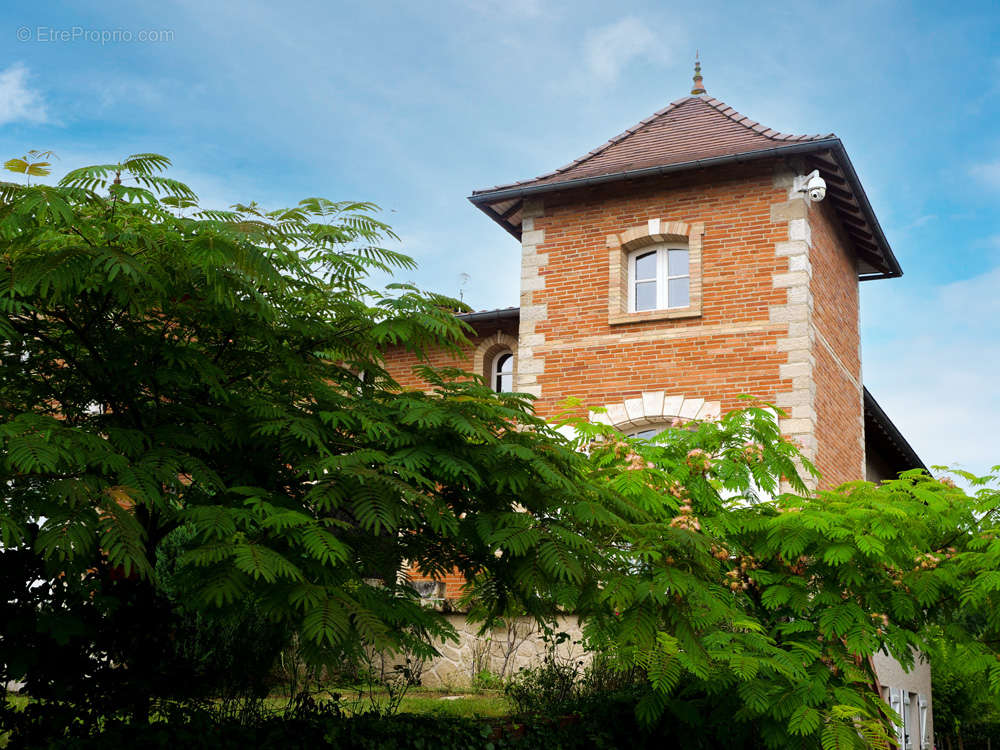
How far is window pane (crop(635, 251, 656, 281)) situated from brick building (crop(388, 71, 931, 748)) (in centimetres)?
2

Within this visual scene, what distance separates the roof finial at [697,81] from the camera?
1796 cm

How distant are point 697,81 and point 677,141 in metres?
2.43

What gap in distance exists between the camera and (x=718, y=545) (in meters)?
8.20

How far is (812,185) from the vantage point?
1422 centimetres

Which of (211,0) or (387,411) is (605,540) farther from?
(211,0)

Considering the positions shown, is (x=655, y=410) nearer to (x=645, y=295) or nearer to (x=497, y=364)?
(x=645, y=295)

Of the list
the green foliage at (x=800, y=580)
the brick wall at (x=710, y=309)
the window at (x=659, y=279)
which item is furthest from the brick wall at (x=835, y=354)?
the green foliage at (x=800, y=580)

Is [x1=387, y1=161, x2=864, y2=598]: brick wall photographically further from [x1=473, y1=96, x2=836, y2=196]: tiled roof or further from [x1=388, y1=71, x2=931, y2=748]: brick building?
[x1=473, y1=96, x2=836, y2=196]: tiled roof

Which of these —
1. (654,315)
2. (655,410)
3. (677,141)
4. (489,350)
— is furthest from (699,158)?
(489,350)

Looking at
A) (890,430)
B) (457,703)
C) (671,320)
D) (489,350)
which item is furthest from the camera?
(890,430)

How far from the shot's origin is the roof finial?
1796 cm

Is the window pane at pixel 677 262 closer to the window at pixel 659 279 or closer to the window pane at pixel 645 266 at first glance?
the window at pixel 659 279

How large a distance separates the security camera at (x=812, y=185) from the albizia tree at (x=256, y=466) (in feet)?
27.0

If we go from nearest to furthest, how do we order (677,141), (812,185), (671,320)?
(812,185)
(671,320)
(677,141)
